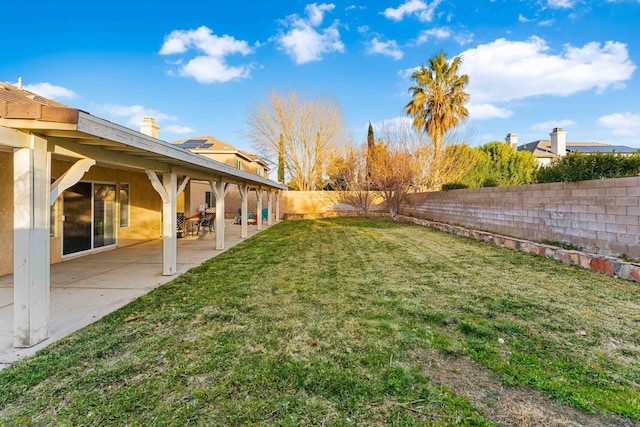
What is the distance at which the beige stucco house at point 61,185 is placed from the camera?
2.60m

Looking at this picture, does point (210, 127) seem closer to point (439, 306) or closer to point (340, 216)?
point (340, 216)

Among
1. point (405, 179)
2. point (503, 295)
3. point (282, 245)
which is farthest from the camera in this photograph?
point (405, 179)

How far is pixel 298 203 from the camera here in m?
21.3

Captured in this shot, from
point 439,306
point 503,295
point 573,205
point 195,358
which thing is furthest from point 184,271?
point 573,205

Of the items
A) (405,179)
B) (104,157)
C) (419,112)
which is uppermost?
(419,112)

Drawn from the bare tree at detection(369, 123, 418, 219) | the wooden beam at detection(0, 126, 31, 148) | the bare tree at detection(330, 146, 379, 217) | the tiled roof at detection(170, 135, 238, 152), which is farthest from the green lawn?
the tiled roof at detection(170, 135, 238, 152)

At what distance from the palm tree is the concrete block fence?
9671mm

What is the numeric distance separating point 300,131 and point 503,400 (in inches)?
948

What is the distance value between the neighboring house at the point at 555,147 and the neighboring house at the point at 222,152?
23.0m

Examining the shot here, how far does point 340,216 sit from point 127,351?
710 inches

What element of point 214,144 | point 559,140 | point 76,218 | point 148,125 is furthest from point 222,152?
point 559,140

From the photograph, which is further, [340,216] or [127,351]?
[340,216]

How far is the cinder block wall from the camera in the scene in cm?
499

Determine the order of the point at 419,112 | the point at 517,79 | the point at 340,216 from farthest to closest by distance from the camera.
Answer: the point at 340,216 → the point at 419,112 → the point at 517,79
